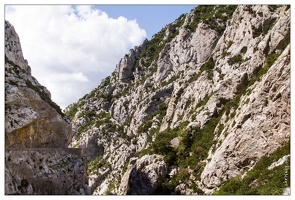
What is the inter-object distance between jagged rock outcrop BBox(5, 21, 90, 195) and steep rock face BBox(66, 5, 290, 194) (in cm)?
1314

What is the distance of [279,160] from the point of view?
1300 inches

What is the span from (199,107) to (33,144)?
27.7m

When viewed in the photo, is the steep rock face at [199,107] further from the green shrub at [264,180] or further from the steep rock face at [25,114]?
the steep rock face at [25,114]

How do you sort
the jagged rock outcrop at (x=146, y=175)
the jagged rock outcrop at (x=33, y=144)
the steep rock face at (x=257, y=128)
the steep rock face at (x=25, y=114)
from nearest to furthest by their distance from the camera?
the jagged rock outcrop at (x=33, y=144)
the steep rock face at (x=25, y=114)
the steep rock face at (x=257, y=128)
the jagged rock outcrop at (x=146, y=175)

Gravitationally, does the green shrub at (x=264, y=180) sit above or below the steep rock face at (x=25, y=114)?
below

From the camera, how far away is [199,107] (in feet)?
180

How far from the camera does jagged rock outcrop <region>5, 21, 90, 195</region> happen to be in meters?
30.6

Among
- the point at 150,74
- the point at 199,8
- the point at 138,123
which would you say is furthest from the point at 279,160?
the point at 199,8

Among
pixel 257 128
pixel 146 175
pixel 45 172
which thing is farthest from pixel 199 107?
pixel 45 172

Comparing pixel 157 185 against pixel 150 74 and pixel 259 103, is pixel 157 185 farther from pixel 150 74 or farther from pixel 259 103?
pixel 150 74

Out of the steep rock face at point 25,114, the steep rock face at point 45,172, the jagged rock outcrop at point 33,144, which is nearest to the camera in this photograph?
the steep rock face at point 45,172

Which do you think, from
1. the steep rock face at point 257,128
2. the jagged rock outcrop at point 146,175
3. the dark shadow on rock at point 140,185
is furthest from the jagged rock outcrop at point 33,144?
the steep rock face at point 257,128

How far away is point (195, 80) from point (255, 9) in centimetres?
1594

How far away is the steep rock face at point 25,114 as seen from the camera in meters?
32.5
